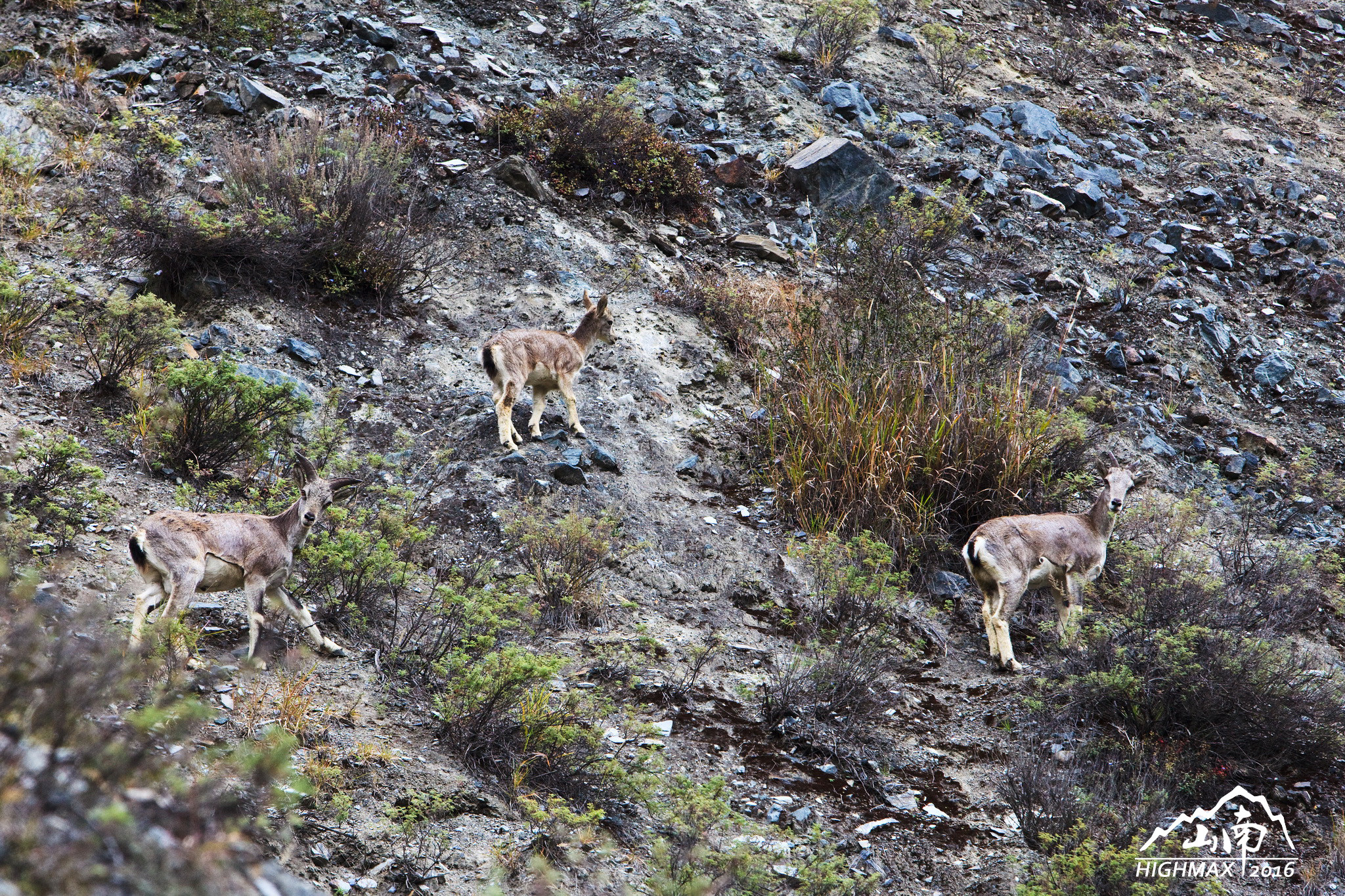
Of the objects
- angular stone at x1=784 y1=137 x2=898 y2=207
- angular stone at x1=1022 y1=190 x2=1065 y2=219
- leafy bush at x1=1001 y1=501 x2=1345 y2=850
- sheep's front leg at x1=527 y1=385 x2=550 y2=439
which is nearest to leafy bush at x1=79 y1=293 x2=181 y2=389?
sheep's front leg at x1=527 y1=385 x2=550 y2=439

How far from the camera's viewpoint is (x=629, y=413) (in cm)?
992

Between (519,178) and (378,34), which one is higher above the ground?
(378,34)

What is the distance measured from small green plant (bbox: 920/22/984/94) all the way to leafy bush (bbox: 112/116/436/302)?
30.6 ft

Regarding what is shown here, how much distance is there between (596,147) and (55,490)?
25.2ft

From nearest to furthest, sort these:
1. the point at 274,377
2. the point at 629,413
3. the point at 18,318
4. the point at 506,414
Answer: the point at 18,318 < the point at 274,377 < the point at 506,414 < the point at 629,413

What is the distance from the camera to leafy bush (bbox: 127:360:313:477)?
287 inches

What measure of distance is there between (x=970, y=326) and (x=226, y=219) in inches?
304

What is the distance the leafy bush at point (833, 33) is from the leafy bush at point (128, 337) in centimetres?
1089

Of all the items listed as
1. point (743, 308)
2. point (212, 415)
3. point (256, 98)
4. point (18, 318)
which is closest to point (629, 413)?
point (743, 308)

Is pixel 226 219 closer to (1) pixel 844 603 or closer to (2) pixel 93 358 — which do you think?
(2) pixel 93 358

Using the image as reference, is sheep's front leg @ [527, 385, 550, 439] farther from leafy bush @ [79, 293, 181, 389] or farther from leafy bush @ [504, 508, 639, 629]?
leafy bush @ [79, 293, 181, 389]

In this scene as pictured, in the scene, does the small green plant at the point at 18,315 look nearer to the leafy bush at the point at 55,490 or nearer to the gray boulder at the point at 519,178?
the leafy bush at the point at 55,490

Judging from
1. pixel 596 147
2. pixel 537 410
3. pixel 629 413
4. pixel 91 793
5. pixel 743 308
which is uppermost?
pixel 91 793

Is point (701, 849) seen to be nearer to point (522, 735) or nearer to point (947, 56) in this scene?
point (522, 735)
